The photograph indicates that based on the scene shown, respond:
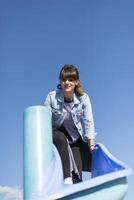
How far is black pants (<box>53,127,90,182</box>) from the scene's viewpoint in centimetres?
390

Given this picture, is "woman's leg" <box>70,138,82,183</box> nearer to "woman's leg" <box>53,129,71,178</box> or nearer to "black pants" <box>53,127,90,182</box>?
"black pants" <box>53,127,90,182</box>

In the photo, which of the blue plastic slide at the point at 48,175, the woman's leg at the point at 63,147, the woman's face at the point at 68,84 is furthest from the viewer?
the woman's face at the point at 68,84

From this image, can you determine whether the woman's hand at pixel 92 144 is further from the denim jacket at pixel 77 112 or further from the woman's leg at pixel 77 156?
the woman's leg at pixel 77 156

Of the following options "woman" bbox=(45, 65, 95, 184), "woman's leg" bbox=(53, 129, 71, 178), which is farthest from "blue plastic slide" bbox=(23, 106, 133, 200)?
"woman" bbox=(45, 65, 95, 184)

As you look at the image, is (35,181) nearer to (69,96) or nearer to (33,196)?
(33,196)

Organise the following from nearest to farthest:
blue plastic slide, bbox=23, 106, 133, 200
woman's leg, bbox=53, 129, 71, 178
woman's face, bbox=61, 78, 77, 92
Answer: blue plastic slide, bbox=23, 106, 133, 200, woman's leg, bbox=53, 129, 71, 178, woman's face, bbox=61, 78, 77, 92

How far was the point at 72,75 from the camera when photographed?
4047 millimetres

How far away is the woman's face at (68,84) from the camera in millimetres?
4016

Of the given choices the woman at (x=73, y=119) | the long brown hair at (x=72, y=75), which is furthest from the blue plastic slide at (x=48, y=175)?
the long brown hair at (x=72, y=75)

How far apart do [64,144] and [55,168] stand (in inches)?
25.1

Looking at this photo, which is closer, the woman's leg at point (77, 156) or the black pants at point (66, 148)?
the black pants at point (66, 148)

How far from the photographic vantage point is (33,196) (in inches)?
125

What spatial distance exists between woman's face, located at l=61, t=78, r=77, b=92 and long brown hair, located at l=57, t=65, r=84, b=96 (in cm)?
3

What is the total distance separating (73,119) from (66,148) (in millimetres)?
294
